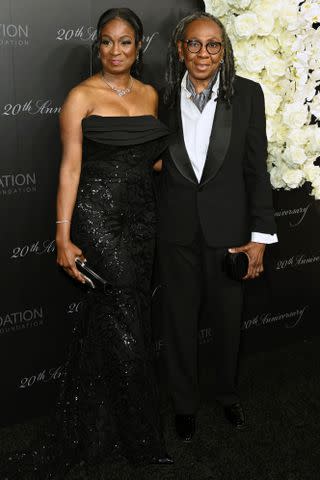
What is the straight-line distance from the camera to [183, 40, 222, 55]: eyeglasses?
8.26 feet

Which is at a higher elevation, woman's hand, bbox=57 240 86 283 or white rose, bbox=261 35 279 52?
white rose, bbox=261 35 279 52

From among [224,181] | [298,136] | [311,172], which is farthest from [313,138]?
[224,181]

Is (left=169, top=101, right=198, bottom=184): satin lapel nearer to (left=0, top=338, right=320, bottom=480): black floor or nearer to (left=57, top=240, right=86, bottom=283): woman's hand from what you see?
A: (left=57, top=240, right=86, bottom=283): woman's hand

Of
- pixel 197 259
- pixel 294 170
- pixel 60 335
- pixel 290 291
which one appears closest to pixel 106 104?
pixel 197 259

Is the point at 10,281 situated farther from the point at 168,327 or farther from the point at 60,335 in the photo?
the point at 168,327

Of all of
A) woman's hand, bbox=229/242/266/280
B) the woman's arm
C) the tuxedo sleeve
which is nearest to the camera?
the woman's arm

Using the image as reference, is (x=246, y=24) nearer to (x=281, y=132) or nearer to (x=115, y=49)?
(x=281, y=132)

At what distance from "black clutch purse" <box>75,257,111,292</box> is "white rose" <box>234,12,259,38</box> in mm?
1291

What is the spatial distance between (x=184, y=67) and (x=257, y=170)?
0.59m

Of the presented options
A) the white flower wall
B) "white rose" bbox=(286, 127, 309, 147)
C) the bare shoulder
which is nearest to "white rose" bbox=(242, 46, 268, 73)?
the white flower wall

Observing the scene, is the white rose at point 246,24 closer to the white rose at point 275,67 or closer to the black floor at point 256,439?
the white rose at point 275,67

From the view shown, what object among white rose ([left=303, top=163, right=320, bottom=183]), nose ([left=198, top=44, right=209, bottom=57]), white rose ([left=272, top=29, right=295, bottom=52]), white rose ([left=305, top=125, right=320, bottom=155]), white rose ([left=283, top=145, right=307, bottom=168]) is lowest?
white rose ([left=303, top=163, right=320, bottom=183])

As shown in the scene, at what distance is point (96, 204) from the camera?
8.14ft

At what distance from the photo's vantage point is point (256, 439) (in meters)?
2.91
